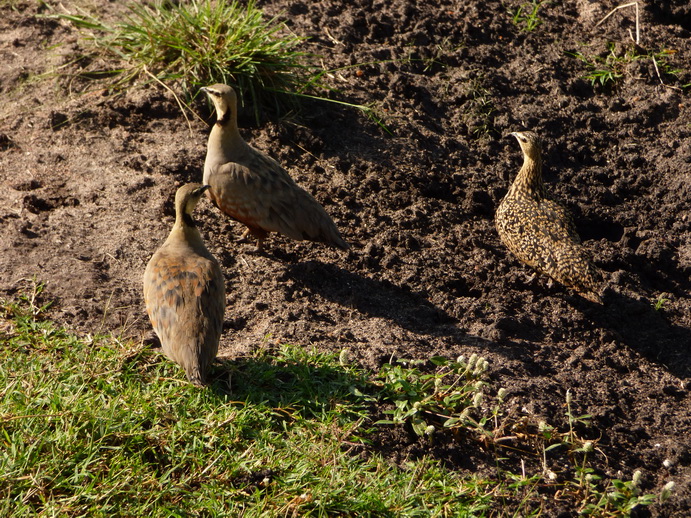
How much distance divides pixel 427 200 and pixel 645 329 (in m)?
2.03

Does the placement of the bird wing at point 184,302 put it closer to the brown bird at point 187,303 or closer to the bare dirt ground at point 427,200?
the brown bird at point 187,303

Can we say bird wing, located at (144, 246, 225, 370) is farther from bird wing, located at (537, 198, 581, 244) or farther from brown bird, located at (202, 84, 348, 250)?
bird wing, located at (537, 198, 581, 244)

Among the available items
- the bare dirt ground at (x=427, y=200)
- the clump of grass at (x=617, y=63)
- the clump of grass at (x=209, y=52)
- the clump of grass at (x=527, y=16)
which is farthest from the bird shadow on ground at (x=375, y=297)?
the clump of grass at (x=527, y=16)

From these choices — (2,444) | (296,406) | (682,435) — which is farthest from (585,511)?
(2,444)

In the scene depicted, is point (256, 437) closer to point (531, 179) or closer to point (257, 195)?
point (257, 195)

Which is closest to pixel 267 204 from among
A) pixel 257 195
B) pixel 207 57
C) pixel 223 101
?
pixel 257 195

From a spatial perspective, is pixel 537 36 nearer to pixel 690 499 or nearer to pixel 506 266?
pixel 506 266

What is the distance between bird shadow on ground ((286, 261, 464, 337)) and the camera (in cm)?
579

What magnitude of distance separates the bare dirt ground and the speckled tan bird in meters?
0.22

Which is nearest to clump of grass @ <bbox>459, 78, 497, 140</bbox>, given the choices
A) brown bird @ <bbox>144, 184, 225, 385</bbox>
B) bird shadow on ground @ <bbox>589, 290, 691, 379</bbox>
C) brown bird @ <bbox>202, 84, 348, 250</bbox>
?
brown bird @ <bbox>202, 84, 348, 250</bbox>

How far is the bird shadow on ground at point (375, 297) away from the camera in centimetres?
579

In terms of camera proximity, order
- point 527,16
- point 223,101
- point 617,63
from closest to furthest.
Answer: point 223,101
point 617,63
point 527,16

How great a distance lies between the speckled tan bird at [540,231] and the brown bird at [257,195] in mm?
1326

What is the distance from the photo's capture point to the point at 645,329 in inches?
235
